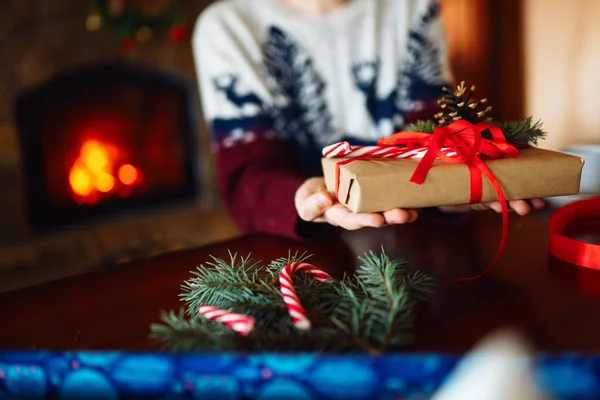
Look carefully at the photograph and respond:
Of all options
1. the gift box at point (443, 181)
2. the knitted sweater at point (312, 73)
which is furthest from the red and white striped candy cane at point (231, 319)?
the knitted sweater at point (312, 73)

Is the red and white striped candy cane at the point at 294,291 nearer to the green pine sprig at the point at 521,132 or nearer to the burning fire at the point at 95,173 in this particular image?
the green pine sprig at the point at 521,132

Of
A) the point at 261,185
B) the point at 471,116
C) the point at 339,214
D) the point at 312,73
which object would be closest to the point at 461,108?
the point at 471,116

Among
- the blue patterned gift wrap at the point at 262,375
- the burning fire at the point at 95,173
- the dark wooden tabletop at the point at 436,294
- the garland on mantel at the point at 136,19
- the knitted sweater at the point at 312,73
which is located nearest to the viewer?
the blue patterned gift wrap at the point at 262,375

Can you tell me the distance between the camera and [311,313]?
1.28 ft

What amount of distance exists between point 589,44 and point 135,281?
4.52 feet

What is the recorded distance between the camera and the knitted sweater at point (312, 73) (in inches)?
41.0

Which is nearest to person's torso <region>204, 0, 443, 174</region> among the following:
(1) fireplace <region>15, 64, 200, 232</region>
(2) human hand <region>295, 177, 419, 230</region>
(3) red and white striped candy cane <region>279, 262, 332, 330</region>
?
(2) human hand <region>295, 177, 419, 230</region>

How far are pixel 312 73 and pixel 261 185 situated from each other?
1.17ft

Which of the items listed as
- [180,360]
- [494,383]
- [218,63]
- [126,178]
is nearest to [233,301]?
[180,360]

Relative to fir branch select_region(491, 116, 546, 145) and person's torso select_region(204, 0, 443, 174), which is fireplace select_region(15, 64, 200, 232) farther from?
fir branch select_region(491, 116, 546, 145)

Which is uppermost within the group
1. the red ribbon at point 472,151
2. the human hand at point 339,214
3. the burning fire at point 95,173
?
the red ribbon at point 472,151

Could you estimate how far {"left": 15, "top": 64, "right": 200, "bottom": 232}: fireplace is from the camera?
2.12 metres

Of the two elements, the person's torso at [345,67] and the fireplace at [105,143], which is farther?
the fireplace at [105,143]

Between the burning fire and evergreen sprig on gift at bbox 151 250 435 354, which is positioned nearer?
evergreen sprig on gift at bbox 151 250 435 354
